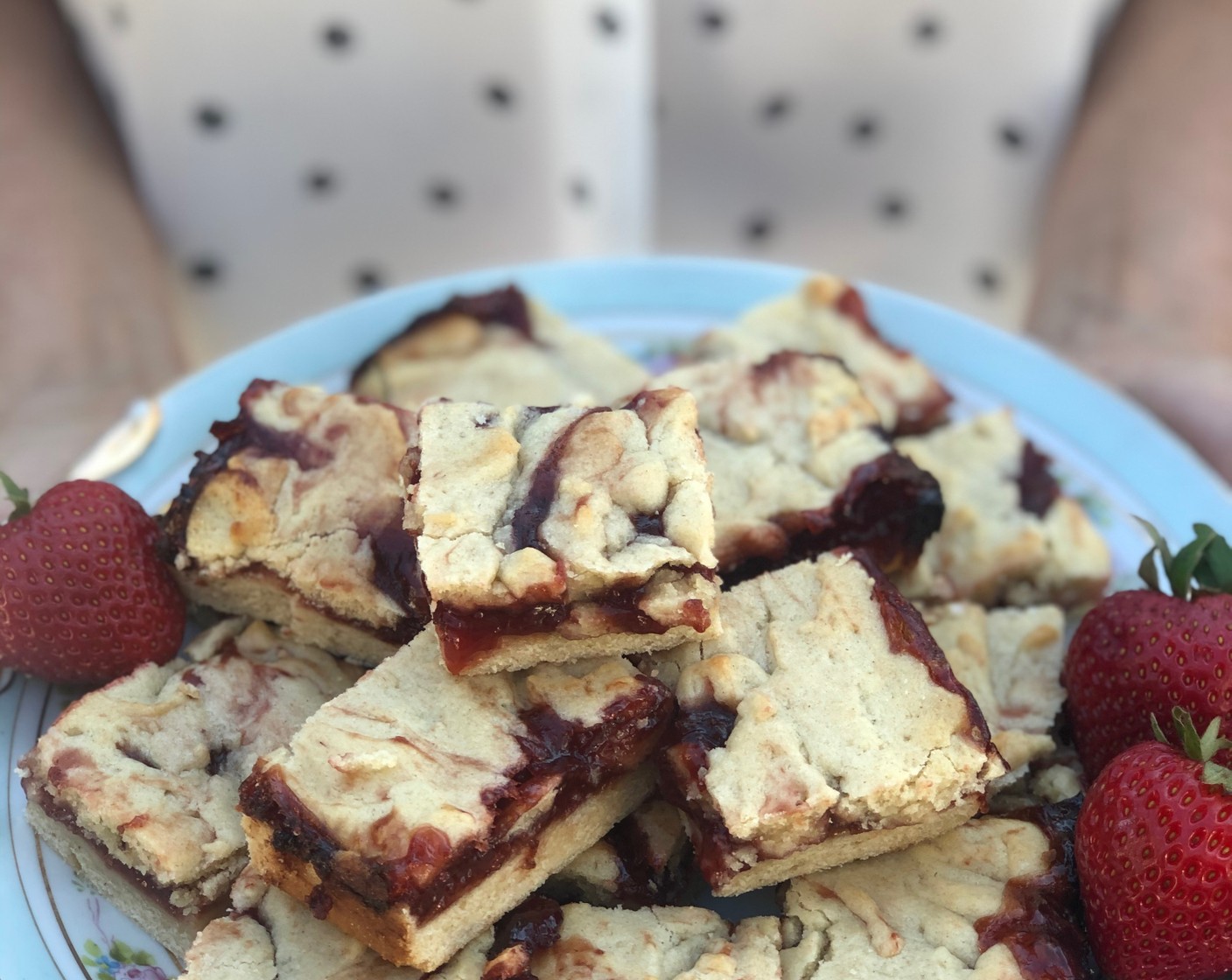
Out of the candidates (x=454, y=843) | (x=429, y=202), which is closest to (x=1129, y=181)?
(x=429, y=202)

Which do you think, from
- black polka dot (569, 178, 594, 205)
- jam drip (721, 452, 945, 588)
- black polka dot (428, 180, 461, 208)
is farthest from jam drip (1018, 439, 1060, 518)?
black polka dot (428, 180, 461, 208)

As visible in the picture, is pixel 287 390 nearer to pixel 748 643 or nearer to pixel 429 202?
pixel 748 643

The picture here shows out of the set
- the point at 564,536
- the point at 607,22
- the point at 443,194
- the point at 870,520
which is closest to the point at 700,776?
the point at 564,536

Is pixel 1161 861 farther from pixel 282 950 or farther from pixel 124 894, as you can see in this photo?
pixel 124 894

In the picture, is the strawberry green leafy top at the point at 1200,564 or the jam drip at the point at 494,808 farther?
the strawberry green leafy top at the point at 1200,564

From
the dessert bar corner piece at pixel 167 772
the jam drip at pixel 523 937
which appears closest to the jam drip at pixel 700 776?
the jam drip at pixel 523 937

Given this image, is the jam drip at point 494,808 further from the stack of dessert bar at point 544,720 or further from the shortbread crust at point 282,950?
the shortbread crust at point 282,950
